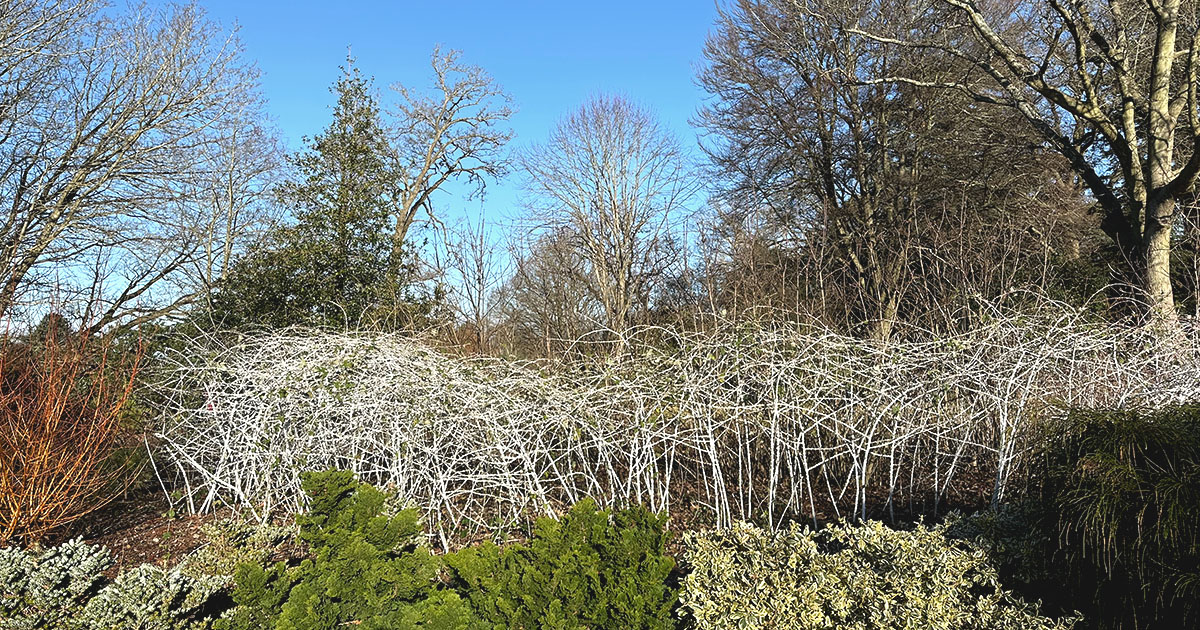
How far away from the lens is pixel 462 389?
13.7 ft

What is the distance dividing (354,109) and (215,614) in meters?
7.65

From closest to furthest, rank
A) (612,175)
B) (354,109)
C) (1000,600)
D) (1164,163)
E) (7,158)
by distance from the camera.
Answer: (1000,600) → (1164,163) → (354,109) → (7,158) → (612,175)

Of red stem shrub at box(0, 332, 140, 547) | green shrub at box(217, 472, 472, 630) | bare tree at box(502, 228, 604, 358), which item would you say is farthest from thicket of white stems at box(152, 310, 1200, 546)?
bare tree at box(502, 228, 604, 358)

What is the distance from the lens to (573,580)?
2217 mm

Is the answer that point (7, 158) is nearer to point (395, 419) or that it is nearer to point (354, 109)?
point (354, 109)

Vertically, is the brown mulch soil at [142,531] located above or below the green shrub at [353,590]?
below

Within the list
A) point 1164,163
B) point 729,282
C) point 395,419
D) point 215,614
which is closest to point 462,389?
point 395,419

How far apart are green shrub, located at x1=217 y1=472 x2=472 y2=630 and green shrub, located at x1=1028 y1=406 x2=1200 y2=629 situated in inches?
72.9

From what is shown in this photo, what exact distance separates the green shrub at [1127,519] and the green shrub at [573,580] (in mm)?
1248

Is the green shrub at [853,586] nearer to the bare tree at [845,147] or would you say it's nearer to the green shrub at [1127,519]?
the green shrub at [1127,519]

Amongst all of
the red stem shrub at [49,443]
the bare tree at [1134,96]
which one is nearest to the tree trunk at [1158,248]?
the bare tree at [1134,96]

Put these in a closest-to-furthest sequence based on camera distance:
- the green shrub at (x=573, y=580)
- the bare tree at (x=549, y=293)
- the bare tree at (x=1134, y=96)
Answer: the green shrub at (x=573, y=580) → the bare tree at (x=1134, y=96) → the bare tree at (x=549, y=293)

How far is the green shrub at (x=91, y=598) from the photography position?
248 cm

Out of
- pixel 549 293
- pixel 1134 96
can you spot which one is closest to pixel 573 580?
pixel 1134 96
